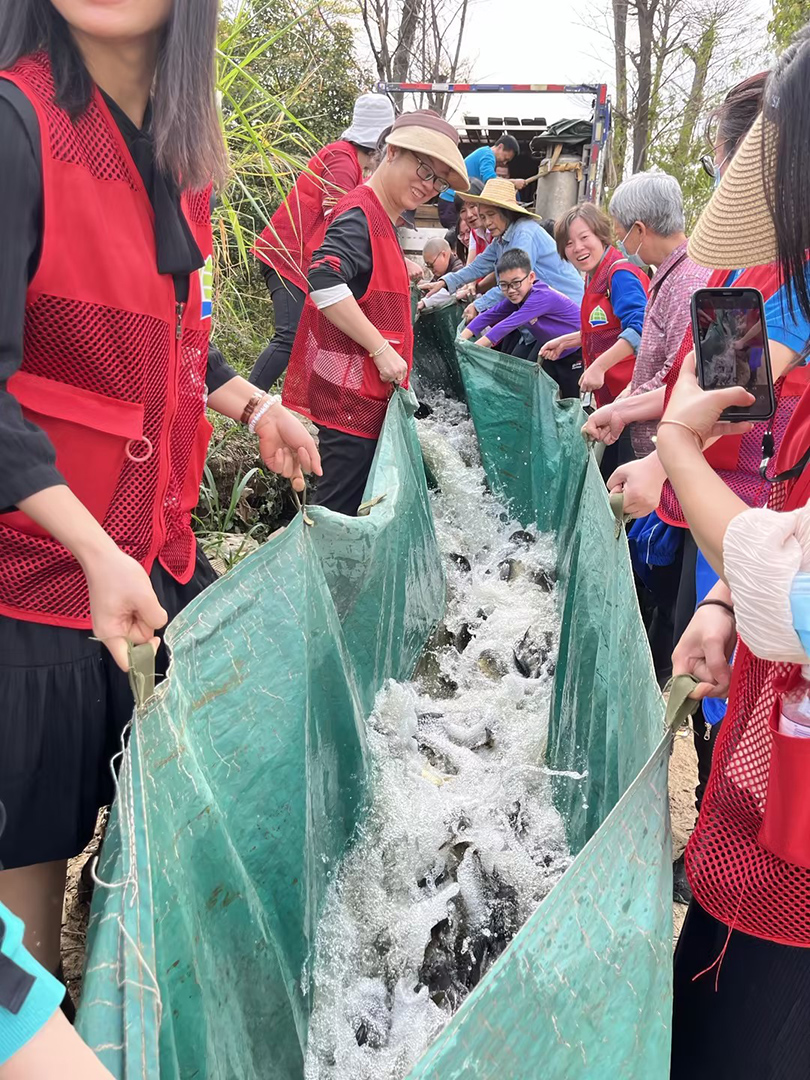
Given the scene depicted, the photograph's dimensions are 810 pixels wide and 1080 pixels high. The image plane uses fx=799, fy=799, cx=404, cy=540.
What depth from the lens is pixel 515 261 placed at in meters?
5.60

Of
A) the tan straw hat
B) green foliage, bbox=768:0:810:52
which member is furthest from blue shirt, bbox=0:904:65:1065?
green foliage, bbox=768:0:810:52

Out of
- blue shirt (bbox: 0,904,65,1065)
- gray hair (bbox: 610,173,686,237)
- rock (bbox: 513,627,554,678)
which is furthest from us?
gray hair (bbox: 610,173,686,237)

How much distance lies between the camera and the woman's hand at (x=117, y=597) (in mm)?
1108

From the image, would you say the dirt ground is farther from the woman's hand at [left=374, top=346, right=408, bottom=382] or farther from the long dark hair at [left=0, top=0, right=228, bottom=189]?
the woman's hand at [left=374, top=346, right=408, bottom=382]

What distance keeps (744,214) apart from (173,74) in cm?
91

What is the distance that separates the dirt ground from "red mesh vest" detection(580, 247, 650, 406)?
1.92 meters

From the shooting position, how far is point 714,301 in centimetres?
117

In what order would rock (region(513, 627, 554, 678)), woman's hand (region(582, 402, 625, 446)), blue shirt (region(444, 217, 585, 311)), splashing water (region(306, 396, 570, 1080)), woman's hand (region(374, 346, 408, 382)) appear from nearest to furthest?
splashing water (region(306, 396, 570, 1080))
woman's hand (region(582, 402, 625, 446))
woman's hand (region(374, 346, 408, 382))
rock (region(513, 627, 554, 678))
blue shirt (region(444, 217, 585, 311))

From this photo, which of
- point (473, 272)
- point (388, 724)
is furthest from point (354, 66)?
point (388, 724)

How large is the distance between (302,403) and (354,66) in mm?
9334

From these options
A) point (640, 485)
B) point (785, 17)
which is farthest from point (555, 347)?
point (785, 17)

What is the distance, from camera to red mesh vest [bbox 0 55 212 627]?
1.19 metres

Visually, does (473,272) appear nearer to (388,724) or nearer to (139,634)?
(388,724)

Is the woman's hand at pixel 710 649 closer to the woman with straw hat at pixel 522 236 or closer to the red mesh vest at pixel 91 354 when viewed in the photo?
the red mesh vest at pixel 91 354
